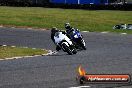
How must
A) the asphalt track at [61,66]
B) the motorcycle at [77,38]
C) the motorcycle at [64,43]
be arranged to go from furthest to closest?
the motorcycle at [77,38], the motorcycle at [64,43], the asphalt track at [61,66]

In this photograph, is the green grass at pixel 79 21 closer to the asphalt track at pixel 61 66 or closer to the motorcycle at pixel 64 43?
the asphalt track at pixel 61 66

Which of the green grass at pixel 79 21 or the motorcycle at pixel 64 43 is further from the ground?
the motorcycle at pixel 64 43

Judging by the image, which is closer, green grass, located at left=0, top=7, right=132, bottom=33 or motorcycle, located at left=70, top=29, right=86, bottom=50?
motorcycle, located at left=70, top=29, right=86, bottom=50

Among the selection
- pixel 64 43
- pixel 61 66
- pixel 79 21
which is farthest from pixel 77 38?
pixel 79 21

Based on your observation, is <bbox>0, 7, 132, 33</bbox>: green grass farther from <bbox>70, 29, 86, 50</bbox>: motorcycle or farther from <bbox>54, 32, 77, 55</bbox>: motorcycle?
<bbox>54, 32, 77, 55</bbox>: motorcycle

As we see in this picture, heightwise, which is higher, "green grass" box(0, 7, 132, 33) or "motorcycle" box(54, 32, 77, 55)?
"motorcycle" box(54, 32, 77, 55)

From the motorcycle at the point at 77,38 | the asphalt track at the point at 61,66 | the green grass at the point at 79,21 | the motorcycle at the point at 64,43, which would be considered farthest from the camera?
the green grass at the point at 79,21

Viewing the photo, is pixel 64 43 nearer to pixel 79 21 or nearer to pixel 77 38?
pixel 77 38

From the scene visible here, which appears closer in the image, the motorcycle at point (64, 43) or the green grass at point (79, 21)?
the motorcycle at point (64, 43)

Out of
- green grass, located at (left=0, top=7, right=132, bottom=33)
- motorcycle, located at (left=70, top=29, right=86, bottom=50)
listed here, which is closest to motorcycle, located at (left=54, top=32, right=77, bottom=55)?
motorcycle, located at (left=70, top=29, right=86, bottom=50)

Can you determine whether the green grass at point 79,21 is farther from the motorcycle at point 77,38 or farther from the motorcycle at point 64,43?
the motorcycle at point 64,43

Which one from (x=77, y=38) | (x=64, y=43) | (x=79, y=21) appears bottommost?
(x=79, y=21)

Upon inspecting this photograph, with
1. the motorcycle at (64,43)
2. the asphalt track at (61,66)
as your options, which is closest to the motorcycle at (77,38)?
the asphalt track at (61,66)

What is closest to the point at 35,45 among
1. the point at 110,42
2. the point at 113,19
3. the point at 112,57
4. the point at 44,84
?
the point at 110,42
